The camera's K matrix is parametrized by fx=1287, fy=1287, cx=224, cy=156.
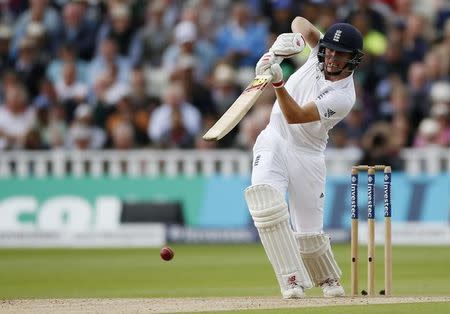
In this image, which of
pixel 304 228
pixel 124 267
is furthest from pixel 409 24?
pixel 304 228

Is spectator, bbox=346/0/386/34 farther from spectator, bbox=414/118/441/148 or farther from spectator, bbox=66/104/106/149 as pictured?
spectator, bbox=66/104/106/149

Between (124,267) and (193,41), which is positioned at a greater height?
(193,41)

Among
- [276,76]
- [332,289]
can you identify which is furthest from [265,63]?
[332,289]

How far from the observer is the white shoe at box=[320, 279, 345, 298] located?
8.08m

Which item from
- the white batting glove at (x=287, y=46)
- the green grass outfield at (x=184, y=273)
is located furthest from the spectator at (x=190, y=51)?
the white batting glove at (x=287, y=46)

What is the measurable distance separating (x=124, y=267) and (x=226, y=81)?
12.0ft

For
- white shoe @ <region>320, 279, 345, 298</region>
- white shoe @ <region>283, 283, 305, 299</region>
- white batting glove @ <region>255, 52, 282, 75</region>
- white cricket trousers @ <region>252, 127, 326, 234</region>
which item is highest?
white batting glove @ <region>255, 52, 282, 75</region>

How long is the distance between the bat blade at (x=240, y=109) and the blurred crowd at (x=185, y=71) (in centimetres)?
642

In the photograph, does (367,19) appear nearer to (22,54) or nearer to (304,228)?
(22,54)

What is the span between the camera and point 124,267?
37.8 feet

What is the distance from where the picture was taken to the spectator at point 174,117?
14406 mm

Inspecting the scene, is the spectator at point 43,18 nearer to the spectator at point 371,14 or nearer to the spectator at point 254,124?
the spectator at point 254,124

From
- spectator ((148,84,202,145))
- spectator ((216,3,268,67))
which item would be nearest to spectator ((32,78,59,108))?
spectator ((148,84,202,145))

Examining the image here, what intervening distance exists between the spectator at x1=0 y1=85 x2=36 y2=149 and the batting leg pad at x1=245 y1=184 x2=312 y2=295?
7498 mm
